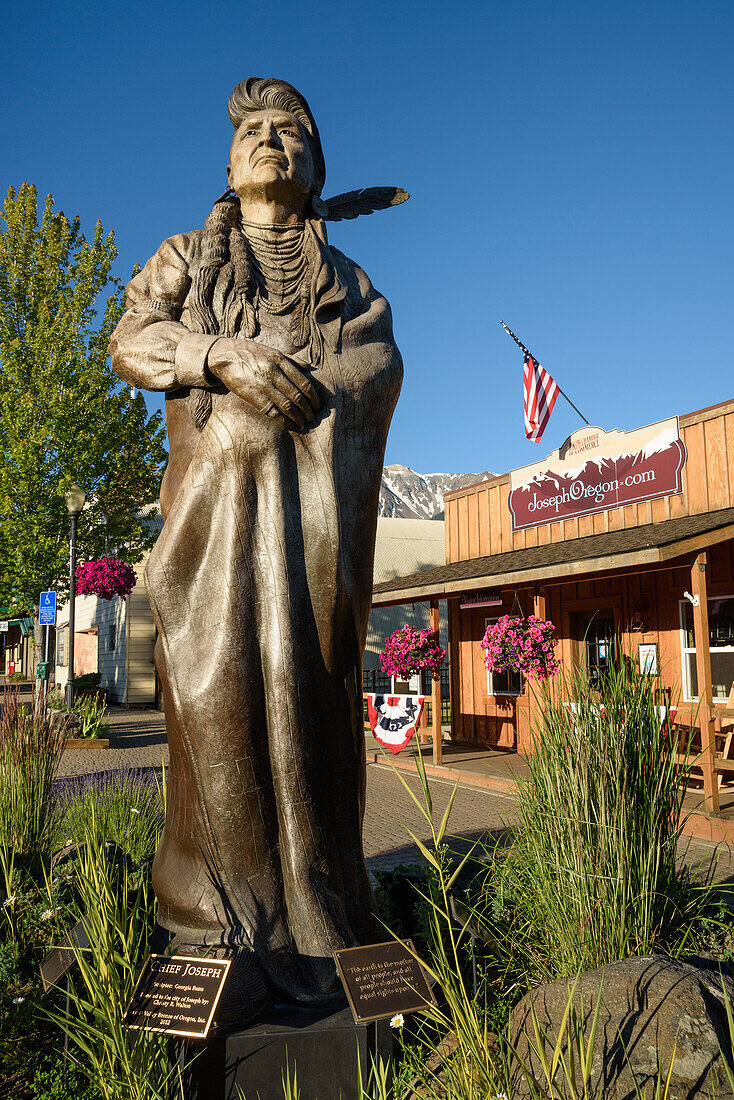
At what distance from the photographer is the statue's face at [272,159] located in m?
3.17

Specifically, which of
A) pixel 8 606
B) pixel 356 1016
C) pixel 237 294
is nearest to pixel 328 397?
pixel 237 294

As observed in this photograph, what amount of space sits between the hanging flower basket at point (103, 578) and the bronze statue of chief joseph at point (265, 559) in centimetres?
1537

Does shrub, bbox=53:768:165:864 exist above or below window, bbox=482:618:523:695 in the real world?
below

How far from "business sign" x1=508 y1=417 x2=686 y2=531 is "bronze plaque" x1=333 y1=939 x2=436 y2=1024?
969 cm

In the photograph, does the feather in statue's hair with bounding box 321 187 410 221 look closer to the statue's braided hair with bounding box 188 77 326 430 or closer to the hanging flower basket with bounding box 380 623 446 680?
the statue's braided hair with bounding box 188 77 326 430

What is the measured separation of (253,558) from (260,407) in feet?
1.67

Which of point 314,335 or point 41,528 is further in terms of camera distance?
point 41,528

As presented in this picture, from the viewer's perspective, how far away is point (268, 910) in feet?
8.76

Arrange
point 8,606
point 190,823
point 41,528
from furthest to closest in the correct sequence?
1. point 8,606
2. point 41,528
3. point 190,823

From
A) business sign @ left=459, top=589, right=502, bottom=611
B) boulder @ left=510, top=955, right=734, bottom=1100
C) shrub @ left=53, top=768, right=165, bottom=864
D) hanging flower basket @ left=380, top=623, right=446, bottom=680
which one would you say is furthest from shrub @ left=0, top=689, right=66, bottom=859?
business sign @ left=459, top=589, right=502, bottom=611

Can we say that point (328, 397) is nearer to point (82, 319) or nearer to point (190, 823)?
point (190, 823)

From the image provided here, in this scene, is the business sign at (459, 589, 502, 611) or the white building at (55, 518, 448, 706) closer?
the business sign at (459, 589, 502, 611)

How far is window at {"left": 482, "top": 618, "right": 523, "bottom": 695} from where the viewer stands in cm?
1429

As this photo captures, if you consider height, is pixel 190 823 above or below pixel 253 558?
below
